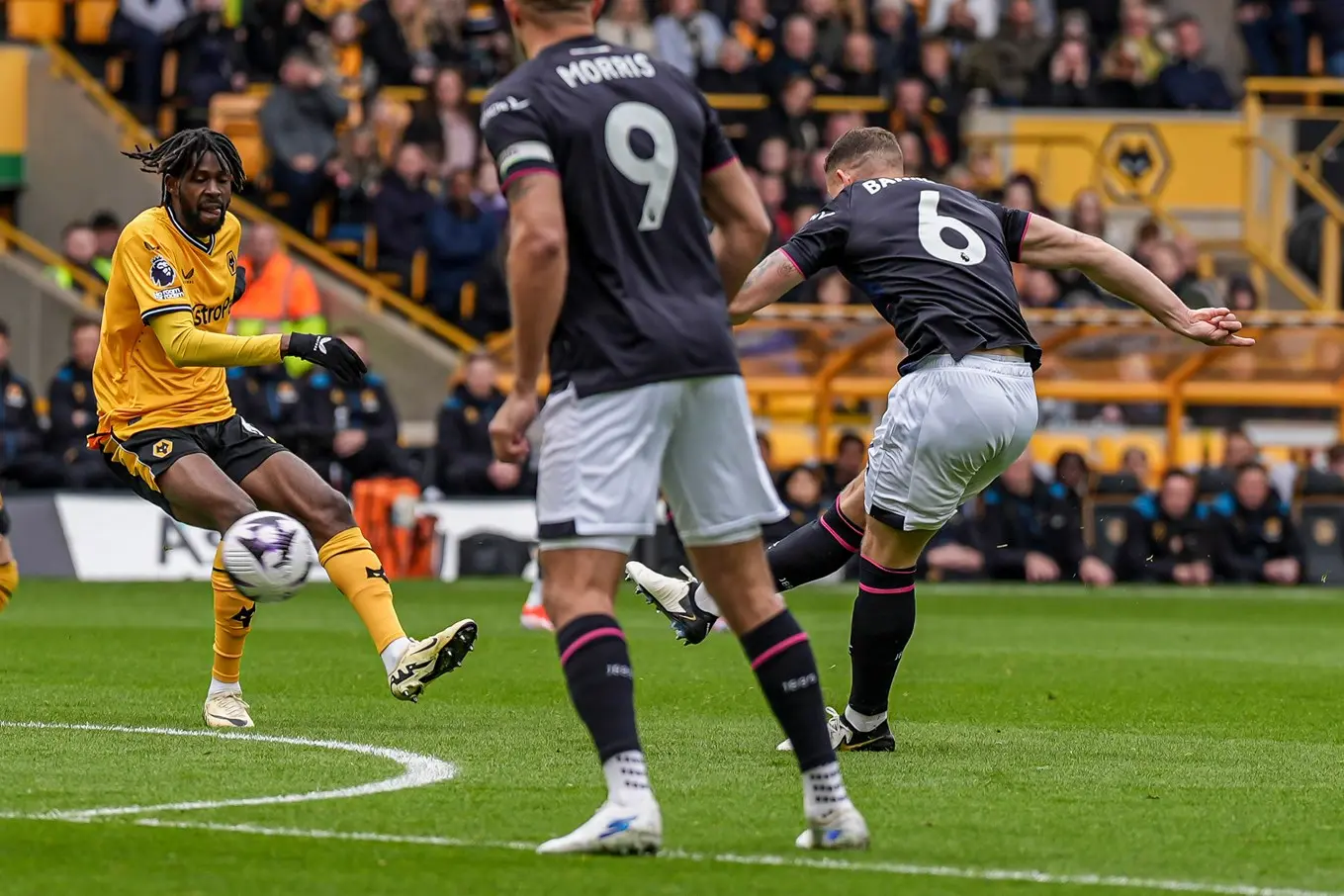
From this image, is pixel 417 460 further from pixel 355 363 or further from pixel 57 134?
pixel 355 363

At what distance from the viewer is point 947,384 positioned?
27.6 ft

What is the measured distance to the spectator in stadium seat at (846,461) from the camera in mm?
20344

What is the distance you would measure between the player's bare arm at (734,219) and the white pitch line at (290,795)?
1.90 meters

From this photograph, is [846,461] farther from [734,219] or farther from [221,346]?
[734,219]

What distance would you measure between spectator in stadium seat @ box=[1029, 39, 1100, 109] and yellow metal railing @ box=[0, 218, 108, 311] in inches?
434

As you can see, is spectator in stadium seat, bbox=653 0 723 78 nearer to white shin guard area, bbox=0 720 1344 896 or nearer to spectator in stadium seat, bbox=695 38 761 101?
spectator in stadium seat, bbox=695 38 761 101

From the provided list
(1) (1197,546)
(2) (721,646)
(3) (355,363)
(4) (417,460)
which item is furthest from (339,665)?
(1) (1197,546)

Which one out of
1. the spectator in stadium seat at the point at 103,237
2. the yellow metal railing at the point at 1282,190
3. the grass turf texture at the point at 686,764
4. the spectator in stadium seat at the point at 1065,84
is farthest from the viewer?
the spectator in stadium seat at the point at 1065,84

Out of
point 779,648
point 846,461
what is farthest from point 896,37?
point 779,648

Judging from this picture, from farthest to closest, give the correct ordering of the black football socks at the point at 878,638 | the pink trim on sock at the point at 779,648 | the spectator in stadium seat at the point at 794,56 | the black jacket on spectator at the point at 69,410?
the spectator in stadium seat at the point at 794,56
the black jacket on spectator at the point at 69,410
the black football socks at the point at 878,638
the pink trim on sock at the point at 779,648

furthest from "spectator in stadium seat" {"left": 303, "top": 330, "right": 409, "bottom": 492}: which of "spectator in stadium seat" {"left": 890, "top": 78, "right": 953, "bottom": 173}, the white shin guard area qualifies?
the white shin guard area

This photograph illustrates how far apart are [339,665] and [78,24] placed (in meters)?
15.7

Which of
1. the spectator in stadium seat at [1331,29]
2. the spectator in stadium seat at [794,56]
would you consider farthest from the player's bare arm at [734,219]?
the spectator in stadium seat at [1331,29]

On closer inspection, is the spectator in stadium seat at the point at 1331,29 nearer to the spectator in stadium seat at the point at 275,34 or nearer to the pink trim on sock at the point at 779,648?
the spectator in stadium seat at the point at 275,34
